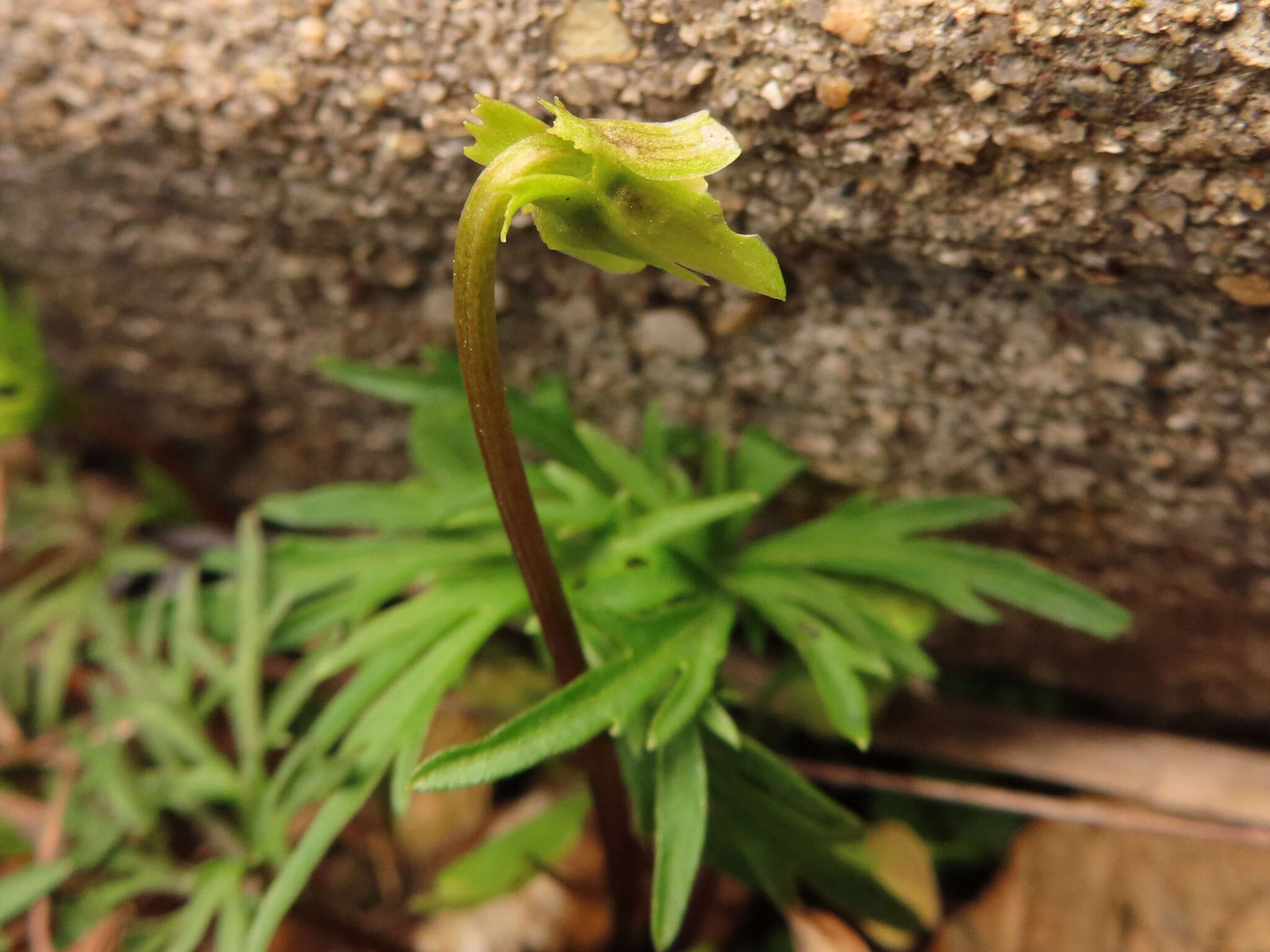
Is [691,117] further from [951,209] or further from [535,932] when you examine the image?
[535,932]

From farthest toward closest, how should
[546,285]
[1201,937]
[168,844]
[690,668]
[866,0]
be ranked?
[168,844], [546,285], [1201,937], [690,668], [866,0]

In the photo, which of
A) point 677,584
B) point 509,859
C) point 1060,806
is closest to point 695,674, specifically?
point 677,584

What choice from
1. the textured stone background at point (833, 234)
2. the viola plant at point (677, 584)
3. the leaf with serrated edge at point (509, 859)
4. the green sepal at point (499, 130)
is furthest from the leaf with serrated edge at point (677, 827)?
the green sepal at point (499, 130)

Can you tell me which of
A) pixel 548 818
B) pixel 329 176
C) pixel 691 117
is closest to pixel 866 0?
pixel 691 117

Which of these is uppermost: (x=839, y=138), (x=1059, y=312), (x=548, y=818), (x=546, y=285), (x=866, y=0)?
(x=866, y=0)

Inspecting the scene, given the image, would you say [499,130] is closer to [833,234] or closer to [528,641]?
[833,234]

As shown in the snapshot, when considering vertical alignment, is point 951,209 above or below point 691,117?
below

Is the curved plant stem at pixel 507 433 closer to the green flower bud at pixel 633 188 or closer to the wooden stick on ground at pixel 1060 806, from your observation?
the green flower bud at pixel 633 188

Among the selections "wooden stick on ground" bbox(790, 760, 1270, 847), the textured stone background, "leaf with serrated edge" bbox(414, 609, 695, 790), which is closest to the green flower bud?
the textured stone background
